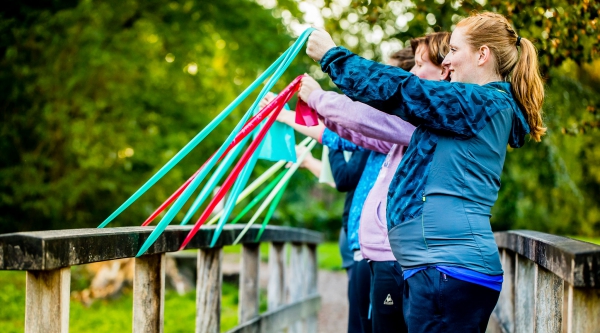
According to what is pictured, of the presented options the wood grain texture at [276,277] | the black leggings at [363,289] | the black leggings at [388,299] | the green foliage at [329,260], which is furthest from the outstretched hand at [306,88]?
the green foliage at [329,260]

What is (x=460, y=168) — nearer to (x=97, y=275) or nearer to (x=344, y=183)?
(x=344, y=183)

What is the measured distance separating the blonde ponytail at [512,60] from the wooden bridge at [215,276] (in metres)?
0.41

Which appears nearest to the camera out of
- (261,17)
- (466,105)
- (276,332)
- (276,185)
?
(466,105)

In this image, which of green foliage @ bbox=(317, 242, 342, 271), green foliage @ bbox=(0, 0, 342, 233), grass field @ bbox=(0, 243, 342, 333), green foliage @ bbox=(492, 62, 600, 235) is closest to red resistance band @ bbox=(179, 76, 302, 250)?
green foliage @ bbox=(492, 62, 600, 235)

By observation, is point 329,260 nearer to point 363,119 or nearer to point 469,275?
point 363,119

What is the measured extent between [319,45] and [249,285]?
2.20 metres

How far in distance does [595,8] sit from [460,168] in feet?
5.88

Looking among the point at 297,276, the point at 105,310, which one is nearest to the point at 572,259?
the point at 297,276

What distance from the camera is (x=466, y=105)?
1.78 metres

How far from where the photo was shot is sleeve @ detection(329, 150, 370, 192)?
3199 mm

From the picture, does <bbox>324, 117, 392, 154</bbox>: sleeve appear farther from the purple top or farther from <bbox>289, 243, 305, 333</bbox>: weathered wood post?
<bbox>289, 243, 305, 333</bbox>: weathered wood post

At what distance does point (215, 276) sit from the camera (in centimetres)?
315

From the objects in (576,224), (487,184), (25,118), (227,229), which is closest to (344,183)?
(227,229)

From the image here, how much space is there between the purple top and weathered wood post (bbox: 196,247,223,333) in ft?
2.97
